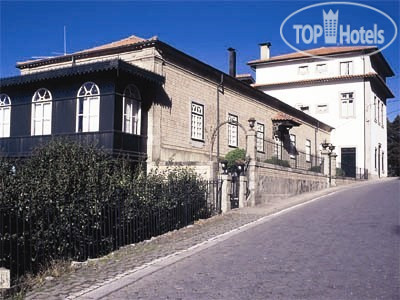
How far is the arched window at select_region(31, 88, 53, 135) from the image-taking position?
18.2m

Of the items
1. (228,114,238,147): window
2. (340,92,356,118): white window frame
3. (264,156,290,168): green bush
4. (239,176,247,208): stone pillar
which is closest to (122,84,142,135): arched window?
(239,176,247,208): stone pillar

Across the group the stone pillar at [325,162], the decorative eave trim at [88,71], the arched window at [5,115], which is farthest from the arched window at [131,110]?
the stone pillar at [325,162]

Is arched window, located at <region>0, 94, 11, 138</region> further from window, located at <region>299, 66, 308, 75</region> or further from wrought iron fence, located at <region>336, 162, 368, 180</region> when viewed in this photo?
window, located at <region>299, 66, 308, 75</region>

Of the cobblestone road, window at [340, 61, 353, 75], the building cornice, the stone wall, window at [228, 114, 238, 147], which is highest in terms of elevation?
window at [340, 61, 353, 75]

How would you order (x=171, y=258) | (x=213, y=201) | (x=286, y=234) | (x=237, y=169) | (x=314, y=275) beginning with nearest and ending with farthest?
(x=314, y=275) < (x=171, y=258) < (x=286, y=234) < (x=213, y=201) < (x=237, y=169)

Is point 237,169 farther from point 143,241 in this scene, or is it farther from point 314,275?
point 314,275

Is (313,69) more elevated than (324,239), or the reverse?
(313,69)

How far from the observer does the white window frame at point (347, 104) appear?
137 ft

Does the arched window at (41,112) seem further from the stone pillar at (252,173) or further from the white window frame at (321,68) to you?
the white window frame at (321,68)

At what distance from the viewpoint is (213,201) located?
A: 14.5m

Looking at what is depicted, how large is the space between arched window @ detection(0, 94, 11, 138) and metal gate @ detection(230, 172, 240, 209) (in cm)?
974

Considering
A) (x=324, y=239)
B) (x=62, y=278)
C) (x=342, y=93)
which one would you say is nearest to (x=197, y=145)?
(x=324, y=239)

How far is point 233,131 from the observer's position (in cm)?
2412

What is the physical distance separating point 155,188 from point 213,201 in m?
3.56
